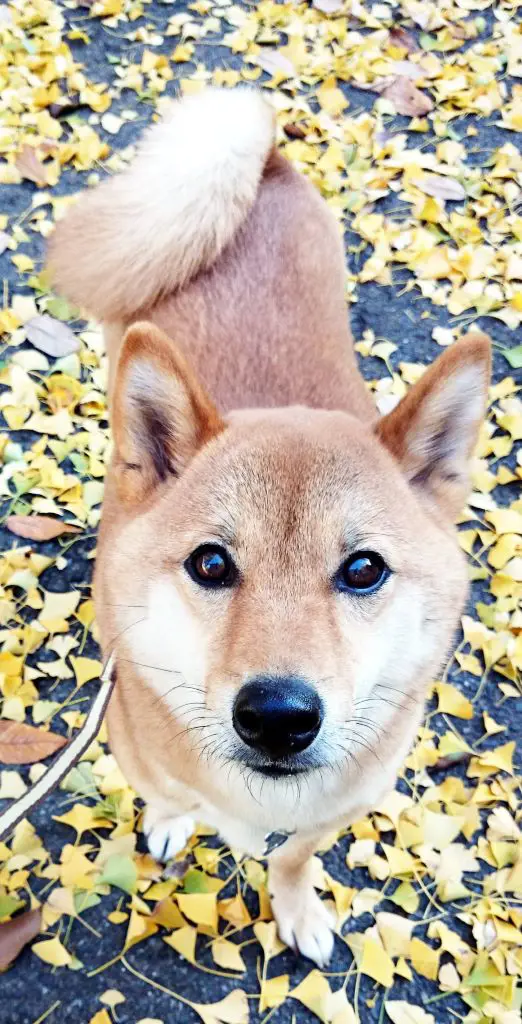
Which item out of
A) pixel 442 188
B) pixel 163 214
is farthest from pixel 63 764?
pixel 442 188

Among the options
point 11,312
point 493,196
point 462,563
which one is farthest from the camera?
point 493,196

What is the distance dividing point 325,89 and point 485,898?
12.6 feet

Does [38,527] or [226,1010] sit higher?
[38,527]

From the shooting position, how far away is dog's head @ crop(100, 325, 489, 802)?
132 cm

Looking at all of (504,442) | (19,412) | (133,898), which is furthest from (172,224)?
(133,898)

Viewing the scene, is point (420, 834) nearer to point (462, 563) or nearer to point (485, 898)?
point (485, 898)

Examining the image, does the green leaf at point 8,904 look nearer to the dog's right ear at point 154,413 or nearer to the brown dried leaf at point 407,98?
the dog's right ear at point 154,413

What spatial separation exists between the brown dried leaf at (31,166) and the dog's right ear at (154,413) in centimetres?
250

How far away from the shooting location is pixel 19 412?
297 centimetres

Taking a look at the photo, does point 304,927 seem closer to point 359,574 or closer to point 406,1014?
point 406,1014

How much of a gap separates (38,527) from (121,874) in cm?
116

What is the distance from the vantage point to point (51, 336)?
10.4ft

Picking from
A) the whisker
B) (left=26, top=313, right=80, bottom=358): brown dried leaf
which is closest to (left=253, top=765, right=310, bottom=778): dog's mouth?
the whisker

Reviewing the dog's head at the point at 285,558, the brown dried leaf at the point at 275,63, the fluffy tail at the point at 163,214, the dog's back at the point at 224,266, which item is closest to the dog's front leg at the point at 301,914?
the dog's head at the point at 285,558
